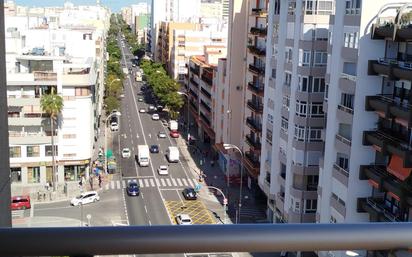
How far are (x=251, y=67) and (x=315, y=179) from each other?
855 cm

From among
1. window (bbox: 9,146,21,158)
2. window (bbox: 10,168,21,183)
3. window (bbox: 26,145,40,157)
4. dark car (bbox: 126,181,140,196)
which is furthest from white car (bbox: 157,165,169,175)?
window (bbox: 9,146,21,158)

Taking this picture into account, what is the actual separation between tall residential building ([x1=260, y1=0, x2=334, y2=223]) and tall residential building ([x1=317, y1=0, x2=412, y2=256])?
2.01 m

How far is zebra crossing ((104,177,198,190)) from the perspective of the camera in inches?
1058

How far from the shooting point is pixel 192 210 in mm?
23406

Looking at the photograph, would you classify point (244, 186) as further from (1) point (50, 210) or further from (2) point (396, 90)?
(2) point (396, 90)

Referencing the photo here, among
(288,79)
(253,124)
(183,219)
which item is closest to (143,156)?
(253,124)

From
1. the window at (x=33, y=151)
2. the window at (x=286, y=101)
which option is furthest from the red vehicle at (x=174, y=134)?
the window at (x=286, y=101)

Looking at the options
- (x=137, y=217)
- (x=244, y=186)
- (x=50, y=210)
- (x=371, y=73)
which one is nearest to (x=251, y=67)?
(x=244, y=186)

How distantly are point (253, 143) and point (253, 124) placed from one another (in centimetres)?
81

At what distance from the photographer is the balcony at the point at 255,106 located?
24.4 metres

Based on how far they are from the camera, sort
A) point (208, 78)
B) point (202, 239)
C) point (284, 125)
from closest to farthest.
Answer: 1. point (202, 239)
2. point (284, 125)
3. point (208, 78)

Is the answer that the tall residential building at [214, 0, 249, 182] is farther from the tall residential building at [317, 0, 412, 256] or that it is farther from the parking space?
the tall residential building at [317, 0, 412, 256]

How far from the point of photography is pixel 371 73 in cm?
1403

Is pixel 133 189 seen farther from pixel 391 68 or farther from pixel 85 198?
pixel 391 68
